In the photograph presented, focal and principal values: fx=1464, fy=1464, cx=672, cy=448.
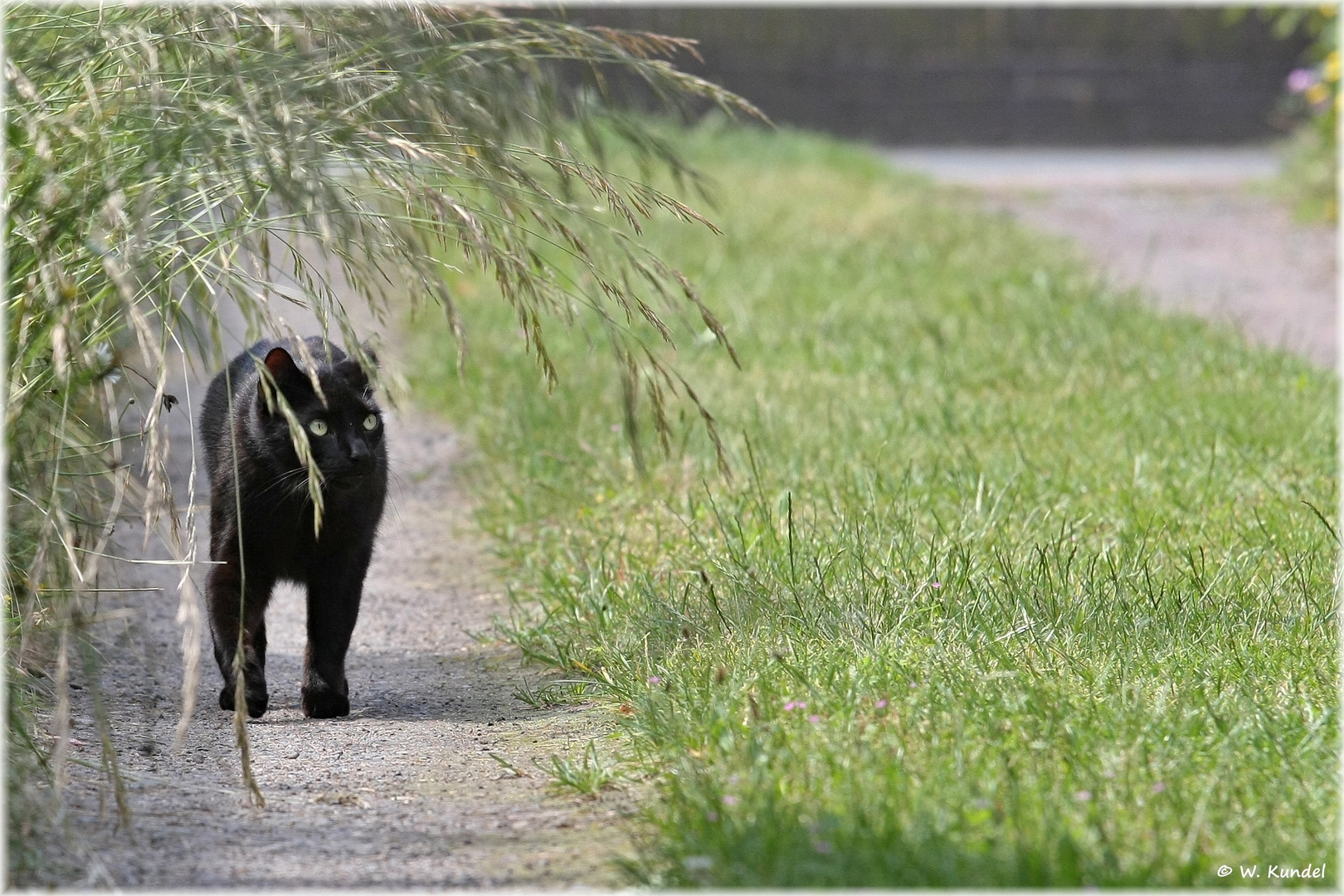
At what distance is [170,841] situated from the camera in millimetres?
2189

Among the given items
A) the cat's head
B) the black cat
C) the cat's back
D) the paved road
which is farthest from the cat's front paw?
the paved road

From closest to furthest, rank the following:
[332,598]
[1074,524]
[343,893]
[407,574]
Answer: [343,893], [332,598], [1074,524], [407,574]

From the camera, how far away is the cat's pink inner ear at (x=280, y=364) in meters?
2.78

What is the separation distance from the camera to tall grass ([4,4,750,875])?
7.36ft

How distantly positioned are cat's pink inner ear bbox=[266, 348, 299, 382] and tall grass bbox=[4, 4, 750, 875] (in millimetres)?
170

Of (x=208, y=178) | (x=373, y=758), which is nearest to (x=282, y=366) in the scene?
(x=208, y=178)

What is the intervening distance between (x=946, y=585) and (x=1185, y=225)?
23.5 ft

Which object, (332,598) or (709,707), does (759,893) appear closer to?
(709,707)

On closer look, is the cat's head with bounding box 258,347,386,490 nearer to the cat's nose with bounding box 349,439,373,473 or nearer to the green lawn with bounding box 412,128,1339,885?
the cat's nose with bounding box 349,439,373,473

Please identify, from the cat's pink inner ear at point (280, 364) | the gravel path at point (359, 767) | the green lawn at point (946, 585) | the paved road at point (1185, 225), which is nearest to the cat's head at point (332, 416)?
the cat's pink inner ear at point (280, 364)

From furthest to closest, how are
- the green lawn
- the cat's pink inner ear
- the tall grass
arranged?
the cat's pink inner ear
the tall grass
the green lawn

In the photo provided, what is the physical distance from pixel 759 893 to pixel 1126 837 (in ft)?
1.69

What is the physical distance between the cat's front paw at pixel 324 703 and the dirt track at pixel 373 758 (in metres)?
0.04

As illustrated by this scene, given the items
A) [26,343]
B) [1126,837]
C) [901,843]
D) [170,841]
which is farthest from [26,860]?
[1126,837]
